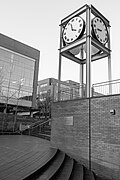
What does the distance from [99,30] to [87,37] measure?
4.61 feet

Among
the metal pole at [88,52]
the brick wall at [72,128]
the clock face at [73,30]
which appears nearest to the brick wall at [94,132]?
the brick wall at [72,128]

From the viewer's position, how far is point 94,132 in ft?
24.0

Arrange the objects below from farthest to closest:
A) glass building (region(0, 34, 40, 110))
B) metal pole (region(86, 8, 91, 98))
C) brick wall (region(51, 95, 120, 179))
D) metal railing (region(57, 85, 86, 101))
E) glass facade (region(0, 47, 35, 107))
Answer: glass building (region(0, 34, 40, 110))
glass facade (region(0, 47, 35, 107))
metal railing (region(57, 85, 86, 101))
metal pole (region(86, 8, 91, 98))
brick wall (region(51, 95, 120, 179))

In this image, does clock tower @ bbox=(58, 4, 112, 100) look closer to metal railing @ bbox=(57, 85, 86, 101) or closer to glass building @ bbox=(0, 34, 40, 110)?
metal railing @ bbox=(57, 85, 86, 101)

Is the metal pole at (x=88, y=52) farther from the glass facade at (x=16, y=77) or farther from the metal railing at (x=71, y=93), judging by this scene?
the glass facade at (x=16, y=77)

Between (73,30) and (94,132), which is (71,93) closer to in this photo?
(94,132)

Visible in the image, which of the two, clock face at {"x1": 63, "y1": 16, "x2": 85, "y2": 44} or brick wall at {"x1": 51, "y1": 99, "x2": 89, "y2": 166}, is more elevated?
clock face at {"x1": 63, "y1": 16, "x2": 85, "y2": 44}

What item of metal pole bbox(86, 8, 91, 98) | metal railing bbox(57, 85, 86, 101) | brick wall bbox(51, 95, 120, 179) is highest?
metal pole bbox(86, 8, 91, 98)

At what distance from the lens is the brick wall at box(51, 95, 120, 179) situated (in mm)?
6547

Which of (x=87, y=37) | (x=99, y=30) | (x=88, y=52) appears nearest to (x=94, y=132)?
(x=88, y=52)

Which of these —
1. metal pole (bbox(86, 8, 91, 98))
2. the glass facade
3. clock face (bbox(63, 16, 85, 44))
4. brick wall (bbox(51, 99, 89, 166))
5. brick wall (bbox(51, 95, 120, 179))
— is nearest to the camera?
brick wall (bbox(51, 95, 120, 179))

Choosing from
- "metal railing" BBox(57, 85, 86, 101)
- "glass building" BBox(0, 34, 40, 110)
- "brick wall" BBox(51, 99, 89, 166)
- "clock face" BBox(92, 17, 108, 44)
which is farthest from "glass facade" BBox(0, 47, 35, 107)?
"clock face" BBox(92, 17, 108, 44)

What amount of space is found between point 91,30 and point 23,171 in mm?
7913

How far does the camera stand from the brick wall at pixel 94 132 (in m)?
6.55
